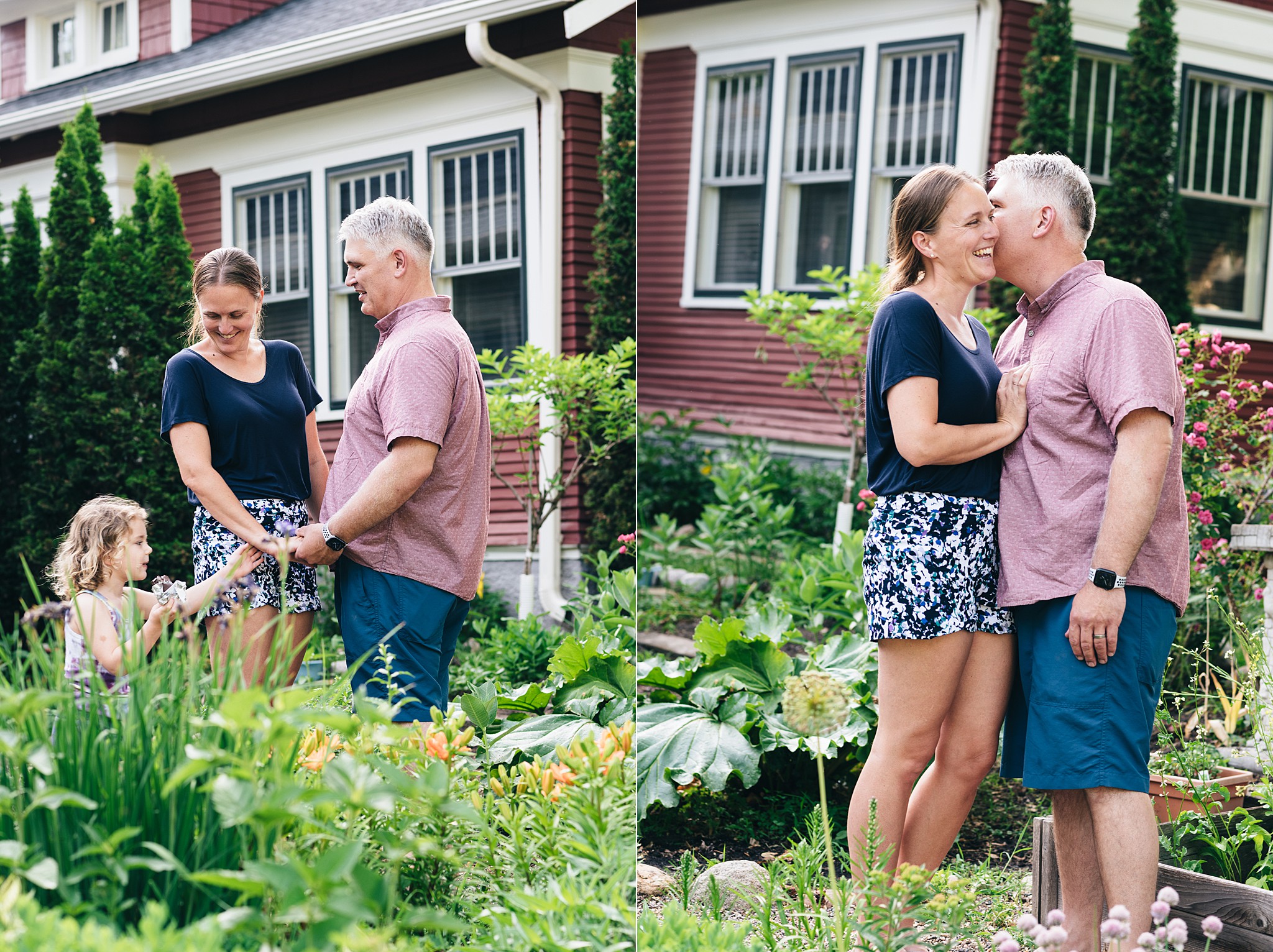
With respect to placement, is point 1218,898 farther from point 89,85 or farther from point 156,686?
point 89,85

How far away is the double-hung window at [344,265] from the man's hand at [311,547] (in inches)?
9.6

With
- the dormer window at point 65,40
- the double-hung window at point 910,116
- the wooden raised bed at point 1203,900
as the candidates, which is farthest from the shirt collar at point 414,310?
the double-hung window at point 910,116

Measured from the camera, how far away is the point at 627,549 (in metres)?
2.34

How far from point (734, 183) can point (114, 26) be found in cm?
642

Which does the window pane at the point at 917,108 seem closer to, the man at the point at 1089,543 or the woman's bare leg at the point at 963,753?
the man at the point at 1089,543

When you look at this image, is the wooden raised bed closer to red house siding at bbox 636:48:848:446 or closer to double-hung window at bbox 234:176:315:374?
double-hung window at bbox 234:176:315:374

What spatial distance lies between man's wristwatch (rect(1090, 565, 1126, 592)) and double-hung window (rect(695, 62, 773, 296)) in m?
6.07

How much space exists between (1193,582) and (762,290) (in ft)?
14.9

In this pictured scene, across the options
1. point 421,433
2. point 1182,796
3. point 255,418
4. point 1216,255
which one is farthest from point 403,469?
point 1216,255

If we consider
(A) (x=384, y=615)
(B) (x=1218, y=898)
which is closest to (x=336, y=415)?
(A) (x=384, y=615)

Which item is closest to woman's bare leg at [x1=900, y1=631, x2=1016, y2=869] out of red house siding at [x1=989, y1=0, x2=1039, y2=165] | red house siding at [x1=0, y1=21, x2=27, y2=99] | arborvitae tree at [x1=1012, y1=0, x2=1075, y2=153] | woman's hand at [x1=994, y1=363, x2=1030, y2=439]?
woman's hand at [x1=994, y1=363, x2=1030, y2=439]

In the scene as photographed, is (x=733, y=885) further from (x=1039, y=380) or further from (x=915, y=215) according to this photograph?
(x=915, y=215)

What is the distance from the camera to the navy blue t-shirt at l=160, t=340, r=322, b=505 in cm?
214

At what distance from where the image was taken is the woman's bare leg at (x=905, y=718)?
2607 mm
